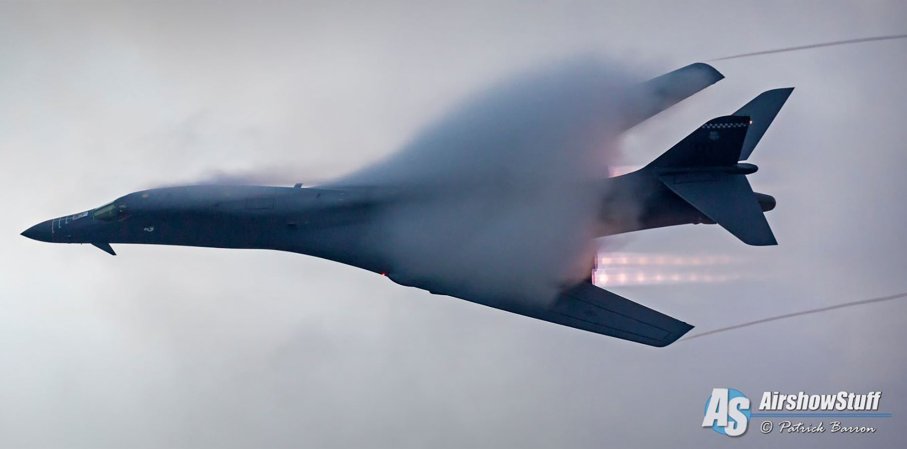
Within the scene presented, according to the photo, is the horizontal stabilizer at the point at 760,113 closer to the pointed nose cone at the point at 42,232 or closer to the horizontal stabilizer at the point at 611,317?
the horizontal stabilizer at the point at 611,317

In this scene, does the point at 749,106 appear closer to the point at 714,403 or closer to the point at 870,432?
the point at 714,403

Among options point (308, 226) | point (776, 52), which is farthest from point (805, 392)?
point (308, 226)

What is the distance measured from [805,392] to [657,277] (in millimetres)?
6192

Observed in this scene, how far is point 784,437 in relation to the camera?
27969 millimetres

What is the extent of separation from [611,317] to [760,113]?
6628 mm

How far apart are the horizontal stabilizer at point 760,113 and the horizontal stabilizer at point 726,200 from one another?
2.35 metres

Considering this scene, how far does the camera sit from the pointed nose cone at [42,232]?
25.7m

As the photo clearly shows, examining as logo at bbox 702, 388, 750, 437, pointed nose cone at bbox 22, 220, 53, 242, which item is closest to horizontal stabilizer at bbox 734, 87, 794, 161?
as logo at bbox 702, 388, 750, 437

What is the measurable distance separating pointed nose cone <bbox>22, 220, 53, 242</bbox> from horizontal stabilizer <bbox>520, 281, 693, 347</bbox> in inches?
522

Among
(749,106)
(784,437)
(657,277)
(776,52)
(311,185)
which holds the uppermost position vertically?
(776,52)

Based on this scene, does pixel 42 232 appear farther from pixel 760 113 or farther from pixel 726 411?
pixel 726 411

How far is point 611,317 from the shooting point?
2388 cm
